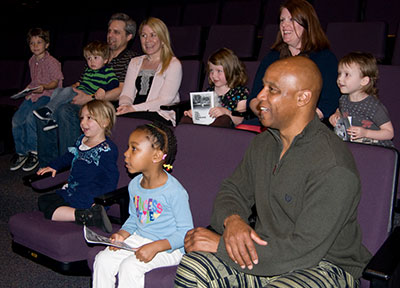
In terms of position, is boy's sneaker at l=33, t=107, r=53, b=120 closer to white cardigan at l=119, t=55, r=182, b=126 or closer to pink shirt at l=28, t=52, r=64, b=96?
pink shirt at l=28, t=52, r=64, b=96

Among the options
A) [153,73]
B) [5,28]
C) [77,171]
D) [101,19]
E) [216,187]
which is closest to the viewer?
[216,187]

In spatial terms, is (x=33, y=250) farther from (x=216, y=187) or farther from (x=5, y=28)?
(x=5, y=28)

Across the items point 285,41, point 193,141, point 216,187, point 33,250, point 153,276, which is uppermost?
point 285,41

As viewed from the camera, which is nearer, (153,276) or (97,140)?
(153,276)

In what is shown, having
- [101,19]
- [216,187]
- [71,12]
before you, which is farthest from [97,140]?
[71,12]

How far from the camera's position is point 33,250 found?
202 cm

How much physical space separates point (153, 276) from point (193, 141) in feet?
2.19

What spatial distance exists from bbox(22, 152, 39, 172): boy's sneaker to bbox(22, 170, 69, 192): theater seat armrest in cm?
177

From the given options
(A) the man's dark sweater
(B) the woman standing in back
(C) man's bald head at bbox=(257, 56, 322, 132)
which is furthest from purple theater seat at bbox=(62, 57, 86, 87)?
(C) man's bald head at bbox=(257, 56, 322, 132)

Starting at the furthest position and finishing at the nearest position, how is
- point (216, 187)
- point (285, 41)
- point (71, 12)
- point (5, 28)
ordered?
1. point (5, 28)
2. point (71, 12)
3. point (285, 41)
4. point (216, 187)

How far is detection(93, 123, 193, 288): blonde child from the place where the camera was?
168 cm

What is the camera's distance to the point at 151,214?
1804 mm

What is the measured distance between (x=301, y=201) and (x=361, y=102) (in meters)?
1.20

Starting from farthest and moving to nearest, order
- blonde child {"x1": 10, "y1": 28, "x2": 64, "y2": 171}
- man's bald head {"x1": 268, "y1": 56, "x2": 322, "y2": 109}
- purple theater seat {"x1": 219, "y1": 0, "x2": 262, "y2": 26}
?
1. purple theater seat {"x1": 219, "y1": 0, "x2": 262, "y2": 26}
2. blonde child {"x1": 10, "y1": 28, "x2": 64, "y2": 171}
3. man's bald head {"x1": 268, "y1": 56, "x2": 322, "y2": 109}
